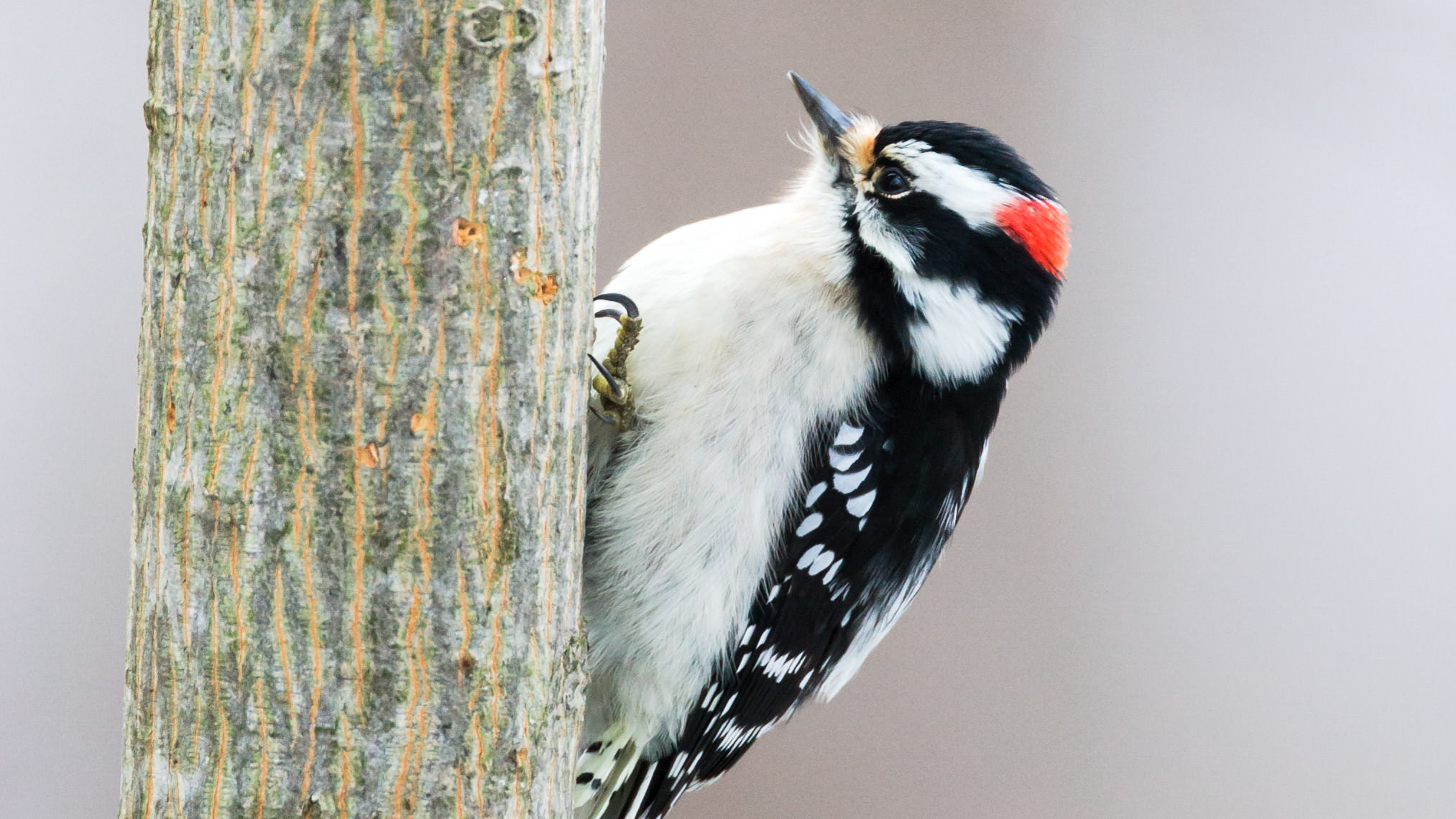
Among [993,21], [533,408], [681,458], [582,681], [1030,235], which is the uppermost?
[993,21]

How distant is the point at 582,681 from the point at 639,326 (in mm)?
503

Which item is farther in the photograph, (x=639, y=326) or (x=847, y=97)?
(x=847, y=97)

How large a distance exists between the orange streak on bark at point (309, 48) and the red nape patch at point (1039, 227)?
884mm

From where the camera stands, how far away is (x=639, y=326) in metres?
1.44

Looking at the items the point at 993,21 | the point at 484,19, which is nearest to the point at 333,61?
the point at 484,19

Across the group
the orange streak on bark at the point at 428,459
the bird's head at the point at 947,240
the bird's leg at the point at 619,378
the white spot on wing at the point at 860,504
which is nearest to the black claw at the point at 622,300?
the bird's leg at the point at 619,378

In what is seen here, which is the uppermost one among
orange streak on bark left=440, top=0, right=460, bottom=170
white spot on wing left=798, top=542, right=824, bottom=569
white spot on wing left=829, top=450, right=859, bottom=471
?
orange streak on bark left=440, top=0, right=460, bottom=170

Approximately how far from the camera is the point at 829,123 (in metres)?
1.60

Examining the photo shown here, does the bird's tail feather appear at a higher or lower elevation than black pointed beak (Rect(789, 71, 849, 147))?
lower

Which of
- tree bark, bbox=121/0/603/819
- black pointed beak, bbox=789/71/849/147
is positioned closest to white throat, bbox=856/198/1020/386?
black pointed beak, bbox=789/71/849/147

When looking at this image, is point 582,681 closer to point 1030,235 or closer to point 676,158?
point 1030,235

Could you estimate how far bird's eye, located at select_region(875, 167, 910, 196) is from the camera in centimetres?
148

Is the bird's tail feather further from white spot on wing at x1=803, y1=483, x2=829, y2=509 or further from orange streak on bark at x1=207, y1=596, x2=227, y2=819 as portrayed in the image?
orange streak on bark at x1=207, y1=596, x2=227, y2=819

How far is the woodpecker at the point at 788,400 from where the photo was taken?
146 centimetres
